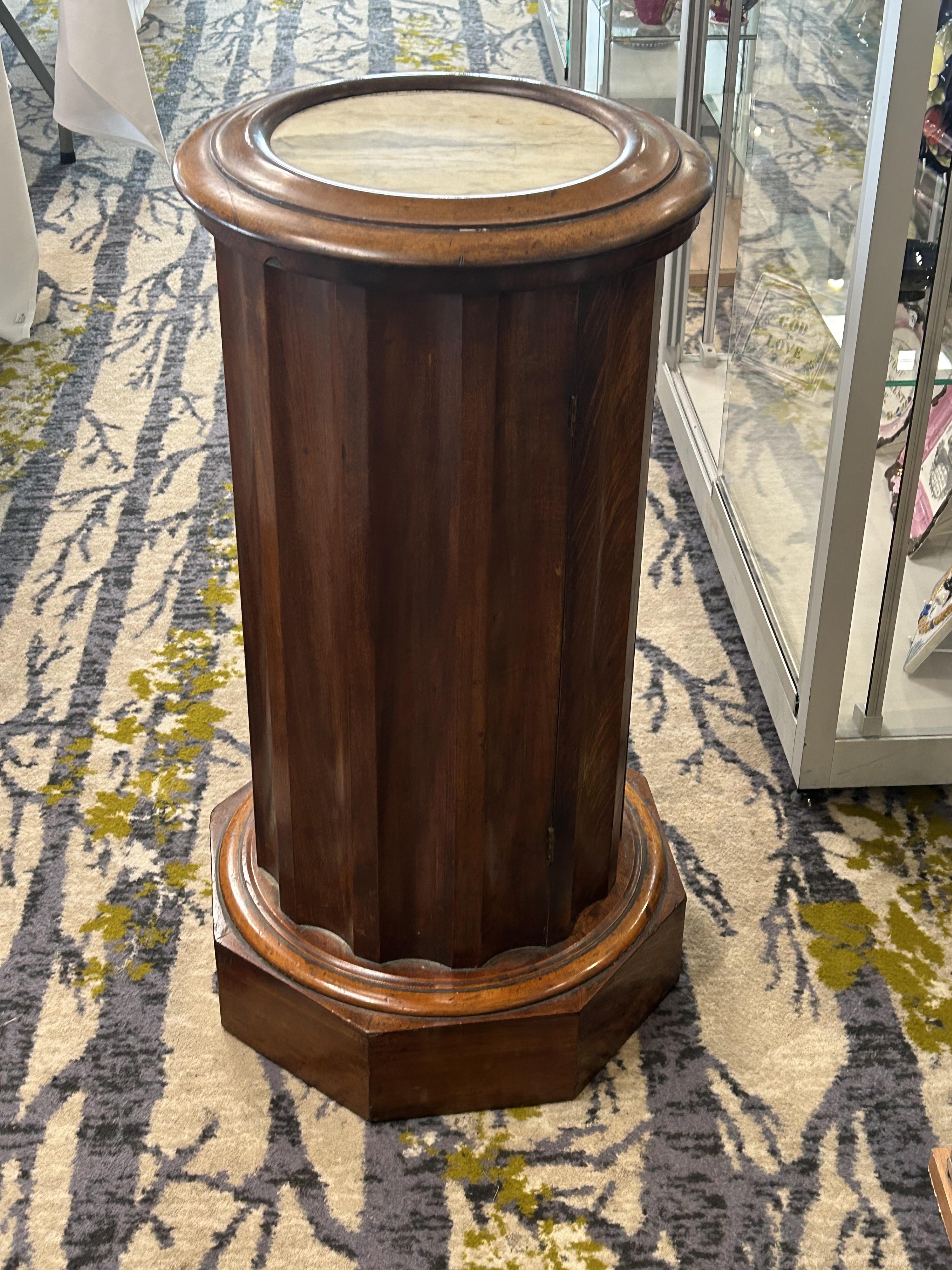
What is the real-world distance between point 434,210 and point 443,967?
2.52 ft

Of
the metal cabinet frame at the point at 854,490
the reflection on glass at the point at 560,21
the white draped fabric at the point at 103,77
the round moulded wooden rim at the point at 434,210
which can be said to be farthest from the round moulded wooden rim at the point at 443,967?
the reflection on glass at the point at 560,21

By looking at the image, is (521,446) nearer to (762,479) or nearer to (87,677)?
(762,479)

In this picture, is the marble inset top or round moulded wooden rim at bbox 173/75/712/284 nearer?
round moulded wooden rim at bbox 173/75/712/284

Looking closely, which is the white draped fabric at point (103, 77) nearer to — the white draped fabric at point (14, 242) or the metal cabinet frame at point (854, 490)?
the white draped fabric at point (14, 242)

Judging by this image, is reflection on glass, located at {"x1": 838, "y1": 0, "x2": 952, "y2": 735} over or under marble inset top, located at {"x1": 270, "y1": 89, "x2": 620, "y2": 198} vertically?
under

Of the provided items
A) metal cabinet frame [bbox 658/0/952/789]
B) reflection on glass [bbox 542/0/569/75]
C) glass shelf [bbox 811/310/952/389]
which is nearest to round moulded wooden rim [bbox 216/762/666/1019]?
metal cabinet frame [bbox 658/0/952/789]

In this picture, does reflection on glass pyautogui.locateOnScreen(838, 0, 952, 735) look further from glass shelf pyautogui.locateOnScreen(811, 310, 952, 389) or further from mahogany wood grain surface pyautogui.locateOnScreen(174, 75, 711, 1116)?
mahogany wood grain surface pyautogui.locateOnScreen(174, 75, 711, 1116)

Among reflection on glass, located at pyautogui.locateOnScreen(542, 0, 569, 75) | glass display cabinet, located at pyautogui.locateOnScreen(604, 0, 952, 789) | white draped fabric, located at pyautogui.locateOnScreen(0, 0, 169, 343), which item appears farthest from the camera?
reflection on glass, located at pyautogui.locateOnScreen(542, 0, 569, 75)

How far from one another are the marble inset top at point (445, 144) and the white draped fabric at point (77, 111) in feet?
5.72

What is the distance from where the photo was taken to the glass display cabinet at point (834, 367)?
1503 mm

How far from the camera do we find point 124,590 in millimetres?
2262

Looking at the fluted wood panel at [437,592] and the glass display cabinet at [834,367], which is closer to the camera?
the fluted wood panel at [437,592]

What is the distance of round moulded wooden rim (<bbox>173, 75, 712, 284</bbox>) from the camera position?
105 centimetres

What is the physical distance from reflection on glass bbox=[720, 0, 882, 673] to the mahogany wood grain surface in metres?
0.46
